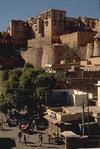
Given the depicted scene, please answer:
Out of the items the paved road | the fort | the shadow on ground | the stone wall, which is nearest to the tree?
the paved road

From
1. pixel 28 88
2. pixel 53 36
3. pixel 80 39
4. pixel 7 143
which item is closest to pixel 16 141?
pixel 7 143

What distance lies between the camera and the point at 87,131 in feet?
78.6

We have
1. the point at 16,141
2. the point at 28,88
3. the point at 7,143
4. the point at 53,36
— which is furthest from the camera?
the point at 53,36

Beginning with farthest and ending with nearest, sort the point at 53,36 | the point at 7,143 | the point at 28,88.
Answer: the point at 53,36 → the point at 28,88 → the point at 7,143

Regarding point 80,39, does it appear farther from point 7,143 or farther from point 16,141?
point 7,143

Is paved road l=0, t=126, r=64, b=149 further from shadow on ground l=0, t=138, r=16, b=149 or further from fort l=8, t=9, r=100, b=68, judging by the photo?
fort l=8, t=9, r=100, b=68

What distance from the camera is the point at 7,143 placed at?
2389 cm

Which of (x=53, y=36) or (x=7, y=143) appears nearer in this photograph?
Result: (x=7, y=143)

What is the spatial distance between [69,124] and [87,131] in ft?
3.55

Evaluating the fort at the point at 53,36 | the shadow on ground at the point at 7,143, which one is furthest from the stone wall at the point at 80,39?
the shadow on ground at the point at 7,143

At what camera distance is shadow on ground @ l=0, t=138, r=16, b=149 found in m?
A: 22.9

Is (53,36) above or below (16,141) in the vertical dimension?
above

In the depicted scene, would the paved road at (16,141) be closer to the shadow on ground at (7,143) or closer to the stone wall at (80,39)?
the shadow on ground at (7,143)

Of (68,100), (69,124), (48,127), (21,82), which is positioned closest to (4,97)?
(21,82)
